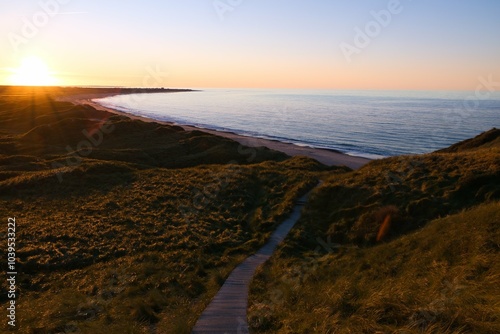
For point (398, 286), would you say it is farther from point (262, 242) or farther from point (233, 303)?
point (262, 242)

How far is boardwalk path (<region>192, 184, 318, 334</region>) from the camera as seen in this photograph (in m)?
11.1

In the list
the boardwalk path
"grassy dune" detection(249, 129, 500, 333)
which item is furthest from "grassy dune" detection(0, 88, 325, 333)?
"grassy dune" detection(249, 129, 500, 333)

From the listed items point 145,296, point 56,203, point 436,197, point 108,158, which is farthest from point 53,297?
point 108,158

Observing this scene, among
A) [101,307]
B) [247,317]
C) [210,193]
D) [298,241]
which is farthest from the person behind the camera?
[210,193]

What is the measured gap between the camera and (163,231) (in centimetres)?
2191

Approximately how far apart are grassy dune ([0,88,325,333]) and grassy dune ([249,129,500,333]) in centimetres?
253

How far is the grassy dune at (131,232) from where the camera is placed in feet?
42.9

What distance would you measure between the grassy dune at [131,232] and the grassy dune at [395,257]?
2.53 m

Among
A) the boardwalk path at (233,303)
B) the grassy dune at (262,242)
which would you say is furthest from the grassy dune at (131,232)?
the boardwalk path at (233,303)

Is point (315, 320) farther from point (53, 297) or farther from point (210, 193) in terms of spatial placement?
point (210, 193)

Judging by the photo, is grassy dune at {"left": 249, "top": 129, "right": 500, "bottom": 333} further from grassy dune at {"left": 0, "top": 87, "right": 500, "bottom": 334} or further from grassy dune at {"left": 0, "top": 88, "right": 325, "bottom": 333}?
grassy dune at {"left": 0, "top": 88, "right": 325, "bottom": 333}

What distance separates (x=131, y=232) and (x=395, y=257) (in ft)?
45.0

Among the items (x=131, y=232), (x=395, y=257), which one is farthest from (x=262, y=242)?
(x=395, y=257)

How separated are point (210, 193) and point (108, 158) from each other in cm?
2151
